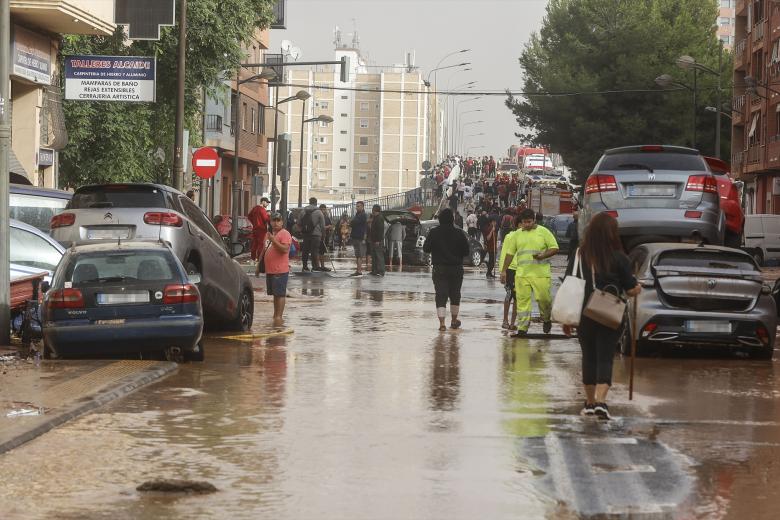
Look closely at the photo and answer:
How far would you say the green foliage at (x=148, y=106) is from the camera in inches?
1439

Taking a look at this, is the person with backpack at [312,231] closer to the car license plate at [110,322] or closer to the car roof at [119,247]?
the car roof at [119,247]

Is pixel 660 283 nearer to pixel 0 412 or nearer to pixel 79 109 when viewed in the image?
pixel 0 412

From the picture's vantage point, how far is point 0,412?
38.1ft

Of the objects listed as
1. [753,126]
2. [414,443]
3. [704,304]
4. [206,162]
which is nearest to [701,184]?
[704,304]

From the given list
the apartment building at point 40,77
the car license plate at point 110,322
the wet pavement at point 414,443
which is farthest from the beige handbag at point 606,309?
the apartment building at point 40,77

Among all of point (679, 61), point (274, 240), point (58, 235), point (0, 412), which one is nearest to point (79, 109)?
point (274, 240)

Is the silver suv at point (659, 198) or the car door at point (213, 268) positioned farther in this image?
the silver suv at point (659, 198)

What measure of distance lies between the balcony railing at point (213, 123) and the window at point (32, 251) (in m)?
45.7

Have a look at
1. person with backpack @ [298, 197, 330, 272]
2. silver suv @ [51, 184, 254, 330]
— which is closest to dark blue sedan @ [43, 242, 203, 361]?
silver suv @ [51, 184, 254, 330]

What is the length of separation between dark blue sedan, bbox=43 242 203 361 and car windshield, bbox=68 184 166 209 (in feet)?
10.5

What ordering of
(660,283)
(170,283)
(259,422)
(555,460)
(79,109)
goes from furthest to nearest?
(79,109) < (660,283) < (170,283) < (259,422) < (555,460)

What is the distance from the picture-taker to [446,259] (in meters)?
21.5

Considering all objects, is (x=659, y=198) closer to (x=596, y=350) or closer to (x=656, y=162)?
(x=656, y=162)

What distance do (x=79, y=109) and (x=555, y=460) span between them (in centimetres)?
2764
